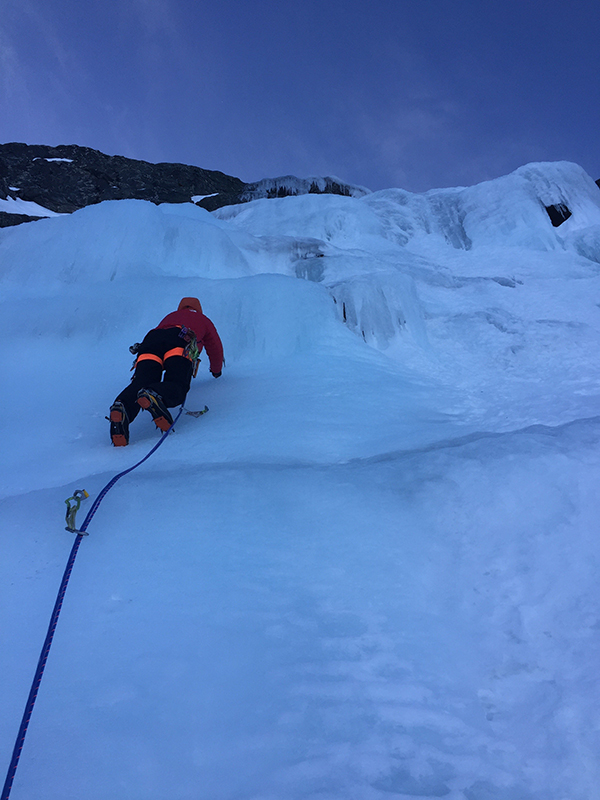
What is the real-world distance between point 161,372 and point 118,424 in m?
0.53

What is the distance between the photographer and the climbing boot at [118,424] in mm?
3004

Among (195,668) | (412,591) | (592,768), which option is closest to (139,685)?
(195,668)

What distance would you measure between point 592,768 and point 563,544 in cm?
81

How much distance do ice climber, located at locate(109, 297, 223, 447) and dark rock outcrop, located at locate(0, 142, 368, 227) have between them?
18.6 meters

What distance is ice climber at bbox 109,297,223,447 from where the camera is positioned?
3039 mm

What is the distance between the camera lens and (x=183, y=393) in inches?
131

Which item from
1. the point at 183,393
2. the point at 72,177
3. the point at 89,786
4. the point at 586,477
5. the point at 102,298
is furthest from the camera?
the point at 72,177

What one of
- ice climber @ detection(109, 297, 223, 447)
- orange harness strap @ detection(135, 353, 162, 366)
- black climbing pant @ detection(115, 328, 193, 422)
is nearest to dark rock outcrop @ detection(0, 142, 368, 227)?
ice climber @ detection(109, 297, 223, 447)

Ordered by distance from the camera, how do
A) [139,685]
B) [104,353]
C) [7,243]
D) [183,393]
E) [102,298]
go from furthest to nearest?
[7,243], [102,298], [104,353], [183,393], [139,685]

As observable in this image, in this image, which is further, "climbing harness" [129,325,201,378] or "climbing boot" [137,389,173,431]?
"climbing harness" [129,325,201,378]

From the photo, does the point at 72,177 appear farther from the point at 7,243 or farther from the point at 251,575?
the point at 251,575

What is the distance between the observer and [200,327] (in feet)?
12.4

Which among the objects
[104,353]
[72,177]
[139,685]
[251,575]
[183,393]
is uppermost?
[72,177]

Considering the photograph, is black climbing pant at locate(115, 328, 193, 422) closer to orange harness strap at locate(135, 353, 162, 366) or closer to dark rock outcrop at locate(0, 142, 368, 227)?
orange harness strap at locate(135, 353, 162, 366)
